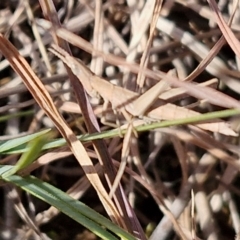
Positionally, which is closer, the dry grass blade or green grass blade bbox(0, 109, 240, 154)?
green grass blade bbox(0, 109, 240, 154)

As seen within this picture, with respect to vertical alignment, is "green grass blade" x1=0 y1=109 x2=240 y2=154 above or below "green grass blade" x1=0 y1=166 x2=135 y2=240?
above

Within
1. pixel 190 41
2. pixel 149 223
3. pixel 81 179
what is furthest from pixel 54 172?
pixel 190 41

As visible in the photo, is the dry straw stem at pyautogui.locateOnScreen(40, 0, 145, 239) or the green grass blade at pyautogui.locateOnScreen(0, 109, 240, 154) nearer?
the green grass blade at pyautogui.locateOnScreen(0, 109, 240, 154)

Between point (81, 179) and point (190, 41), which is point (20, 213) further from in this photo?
point (190, 41)

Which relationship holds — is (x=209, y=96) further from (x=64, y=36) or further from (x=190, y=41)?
(x=190, y=41)

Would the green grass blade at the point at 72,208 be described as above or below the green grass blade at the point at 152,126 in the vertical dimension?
below

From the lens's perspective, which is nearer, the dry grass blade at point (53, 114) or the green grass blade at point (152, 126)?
the green grass blade at point (152, 126)

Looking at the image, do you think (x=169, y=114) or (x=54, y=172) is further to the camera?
Answer: (x=54, y=172)

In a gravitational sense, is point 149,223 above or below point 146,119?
below

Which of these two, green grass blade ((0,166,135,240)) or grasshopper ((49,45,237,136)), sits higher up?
grasshopper ((49,45,237,136))

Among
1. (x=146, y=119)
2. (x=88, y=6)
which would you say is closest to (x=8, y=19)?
(x=88, y=6)

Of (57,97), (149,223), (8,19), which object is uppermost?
(8,19)
